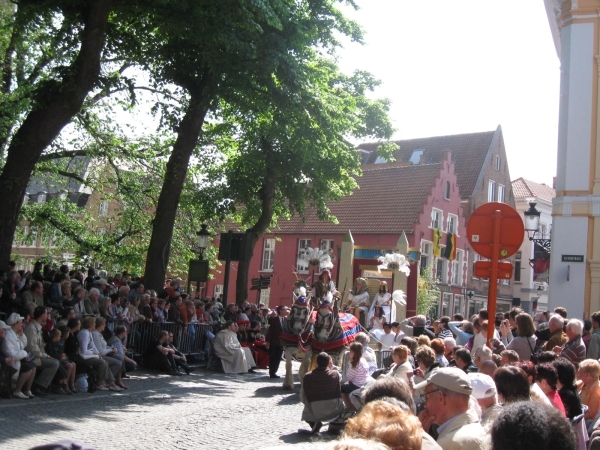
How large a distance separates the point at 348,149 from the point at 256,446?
20.5 m

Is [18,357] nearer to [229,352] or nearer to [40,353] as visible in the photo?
[40,353]

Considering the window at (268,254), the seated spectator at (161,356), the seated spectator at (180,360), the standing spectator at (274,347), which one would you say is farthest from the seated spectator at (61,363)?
the window at (268,254)

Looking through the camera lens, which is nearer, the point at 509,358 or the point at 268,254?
the point at 509,358

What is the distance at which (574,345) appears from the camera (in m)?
10.1

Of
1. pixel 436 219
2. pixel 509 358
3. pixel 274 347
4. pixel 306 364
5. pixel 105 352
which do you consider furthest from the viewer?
pixel 436 219

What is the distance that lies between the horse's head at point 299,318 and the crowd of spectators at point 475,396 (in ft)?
8.52

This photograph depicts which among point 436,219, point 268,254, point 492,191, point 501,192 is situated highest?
point 501,192

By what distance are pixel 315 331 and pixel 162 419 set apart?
4644 mm

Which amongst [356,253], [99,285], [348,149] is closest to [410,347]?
[99,285]

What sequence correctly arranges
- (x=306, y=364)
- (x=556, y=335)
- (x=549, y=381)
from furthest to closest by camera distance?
(x=306, y=364) → (x=556, y=335) → (x=549, y=381)

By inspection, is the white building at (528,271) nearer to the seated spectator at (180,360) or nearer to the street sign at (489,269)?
the seated spectator at (180,360)

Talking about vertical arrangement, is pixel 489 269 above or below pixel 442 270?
below

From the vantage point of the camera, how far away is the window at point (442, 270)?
1991 inches

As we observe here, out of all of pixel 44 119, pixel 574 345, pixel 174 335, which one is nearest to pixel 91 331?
pixel 174 335
